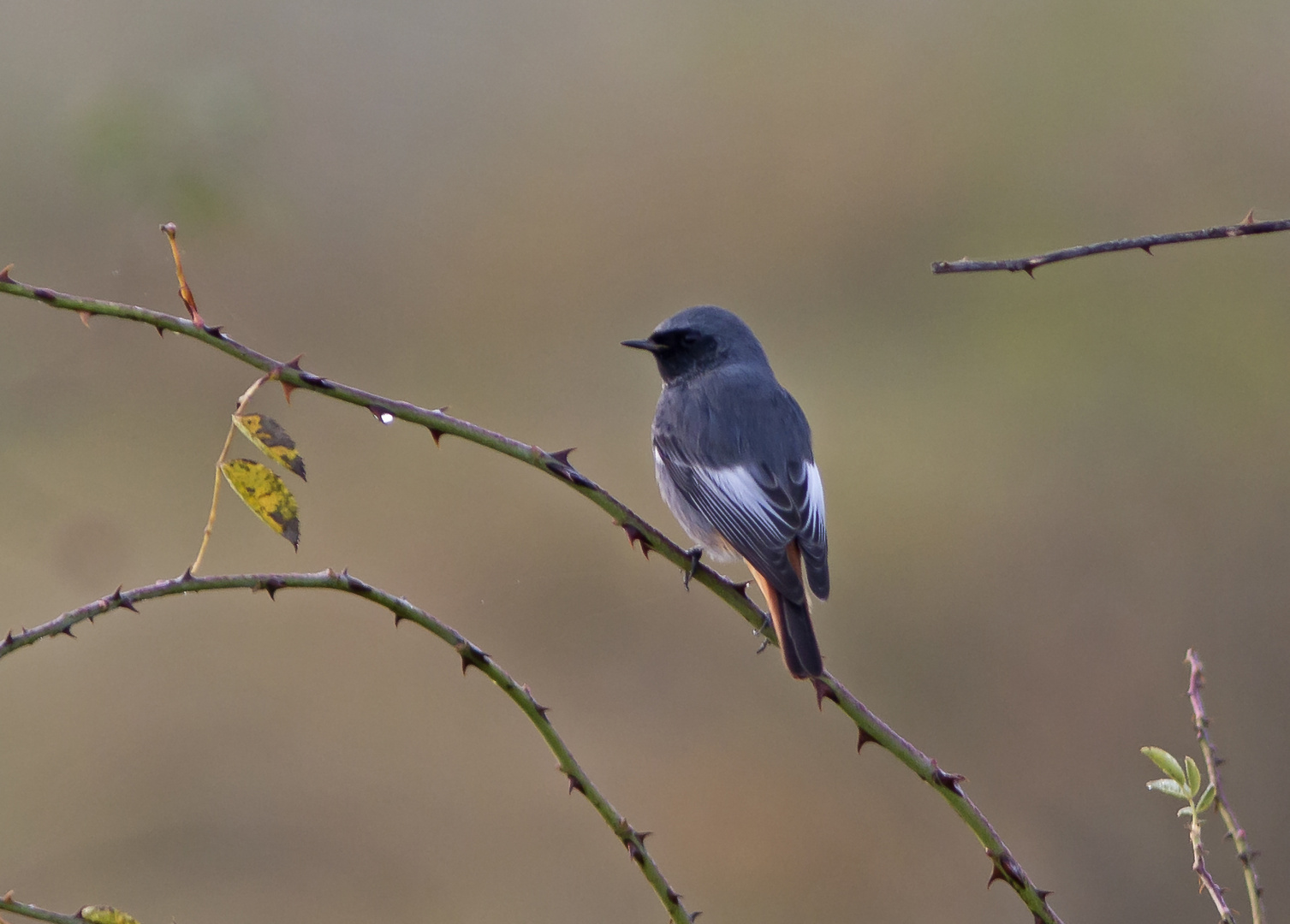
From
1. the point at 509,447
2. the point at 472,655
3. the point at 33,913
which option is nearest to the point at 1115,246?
the point at 509,447

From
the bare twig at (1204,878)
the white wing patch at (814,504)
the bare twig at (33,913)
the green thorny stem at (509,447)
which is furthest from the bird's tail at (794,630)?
the bare twig at (33,913)

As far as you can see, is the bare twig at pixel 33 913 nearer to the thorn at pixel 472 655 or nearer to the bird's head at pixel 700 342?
the thorn at pixel 472 655

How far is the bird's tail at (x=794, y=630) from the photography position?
2.66m

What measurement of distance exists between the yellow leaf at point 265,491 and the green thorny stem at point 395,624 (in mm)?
72

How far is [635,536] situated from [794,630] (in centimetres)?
98

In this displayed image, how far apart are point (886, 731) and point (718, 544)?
72.5 inches

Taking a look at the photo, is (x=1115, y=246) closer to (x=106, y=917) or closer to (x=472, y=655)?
(x=472, y=655)

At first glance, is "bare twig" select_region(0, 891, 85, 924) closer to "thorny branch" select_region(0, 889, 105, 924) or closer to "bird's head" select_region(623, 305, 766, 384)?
"thorny branch" select_region(0, 889, 105, 924)

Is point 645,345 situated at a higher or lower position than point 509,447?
higher

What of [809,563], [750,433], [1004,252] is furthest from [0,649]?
[1004,252]

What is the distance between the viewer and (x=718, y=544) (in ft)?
12.0

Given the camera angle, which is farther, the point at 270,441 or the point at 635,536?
the point at 635,536

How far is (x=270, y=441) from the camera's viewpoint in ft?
4.90

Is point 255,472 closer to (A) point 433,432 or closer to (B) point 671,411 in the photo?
(A) point 433,432
